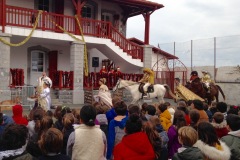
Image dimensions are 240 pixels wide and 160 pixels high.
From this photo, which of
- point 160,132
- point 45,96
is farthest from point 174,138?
point 45,96

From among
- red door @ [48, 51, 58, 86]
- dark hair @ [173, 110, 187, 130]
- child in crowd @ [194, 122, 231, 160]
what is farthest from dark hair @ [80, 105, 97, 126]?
red door @ [48, 51, 58, 86]

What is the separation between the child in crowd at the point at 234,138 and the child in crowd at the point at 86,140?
1.87 metres

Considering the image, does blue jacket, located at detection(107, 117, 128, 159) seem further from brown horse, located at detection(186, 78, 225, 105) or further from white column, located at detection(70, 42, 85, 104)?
white column, located at detection(70, 42, 85, 104)

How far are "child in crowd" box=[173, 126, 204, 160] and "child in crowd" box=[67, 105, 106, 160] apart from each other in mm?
1126

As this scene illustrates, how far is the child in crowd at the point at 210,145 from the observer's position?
12.8ft

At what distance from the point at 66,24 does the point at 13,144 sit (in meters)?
16.0

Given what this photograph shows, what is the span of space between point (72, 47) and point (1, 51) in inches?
161

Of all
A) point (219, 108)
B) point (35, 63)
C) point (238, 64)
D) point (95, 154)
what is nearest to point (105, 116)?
point (95, 154)

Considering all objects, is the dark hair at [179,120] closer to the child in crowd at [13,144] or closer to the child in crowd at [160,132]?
the child in crowd at [160,132]

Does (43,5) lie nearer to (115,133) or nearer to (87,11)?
(87,11)

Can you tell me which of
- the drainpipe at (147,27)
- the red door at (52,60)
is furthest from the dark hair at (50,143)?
the drainpipe at (147,27)

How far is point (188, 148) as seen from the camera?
3.76 metres

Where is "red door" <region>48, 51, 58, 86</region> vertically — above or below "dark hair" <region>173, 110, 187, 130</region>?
above

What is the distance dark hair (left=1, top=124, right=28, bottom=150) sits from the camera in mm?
3350
